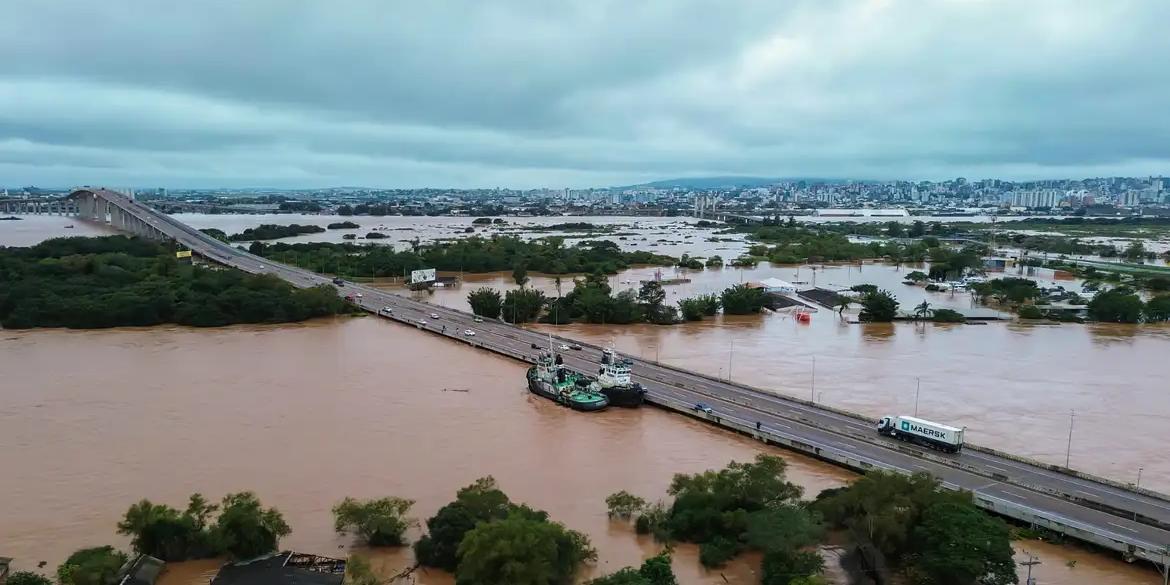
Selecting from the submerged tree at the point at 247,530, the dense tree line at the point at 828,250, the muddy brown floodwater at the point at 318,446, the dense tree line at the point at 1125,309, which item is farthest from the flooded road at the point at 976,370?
the dense tree line at the point at 828,250

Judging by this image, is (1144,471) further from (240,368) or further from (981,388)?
(240,368)

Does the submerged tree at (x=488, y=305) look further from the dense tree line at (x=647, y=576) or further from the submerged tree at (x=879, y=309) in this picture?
the dense tree line at (x=647, y=576)

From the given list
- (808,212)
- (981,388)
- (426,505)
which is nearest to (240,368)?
(426,505)

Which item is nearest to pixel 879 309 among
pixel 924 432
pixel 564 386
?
pixel 924 432

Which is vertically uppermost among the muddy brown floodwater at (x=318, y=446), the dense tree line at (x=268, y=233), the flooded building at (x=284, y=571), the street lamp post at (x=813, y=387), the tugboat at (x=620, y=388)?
the dense tree line at (x=268, y=233)

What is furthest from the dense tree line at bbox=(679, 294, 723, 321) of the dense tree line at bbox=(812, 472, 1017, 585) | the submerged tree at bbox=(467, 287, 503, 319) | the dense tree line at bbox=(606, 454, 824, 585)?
the dense tree line at bbox=(812, 472, 1017, 585)

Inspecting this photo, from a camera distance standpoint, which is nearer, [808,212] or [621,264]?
[621,264]
